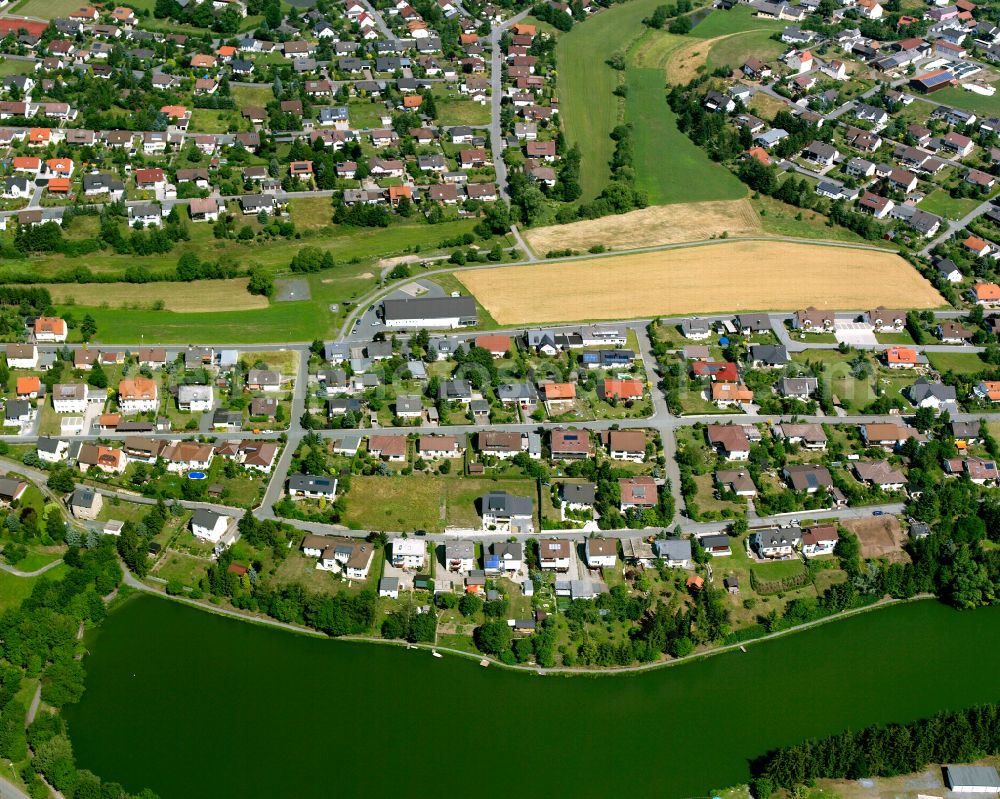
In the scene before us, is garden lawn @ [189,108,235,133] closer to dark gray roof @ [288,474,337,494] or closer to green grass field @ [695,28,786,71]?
green grass field @ [695,28,786,71]

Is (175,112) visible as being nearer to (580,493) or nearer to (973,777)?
(580,493)

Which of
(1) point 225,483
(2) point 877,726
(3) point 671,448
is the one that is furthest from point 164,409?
(2) point 877,726

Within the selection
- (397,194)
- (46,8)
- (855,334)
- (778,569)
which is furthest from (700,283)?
(46,8)

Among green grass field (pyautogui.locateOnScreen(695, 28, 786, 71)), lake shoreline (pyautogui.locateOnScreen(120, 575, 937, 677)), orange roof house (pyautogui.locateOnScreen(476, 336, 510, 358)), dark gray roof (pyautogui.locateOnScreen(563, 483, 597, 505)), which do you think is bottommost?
lake shoreline (pyautogui.locateOnScreen(120, 575, 937, 677))

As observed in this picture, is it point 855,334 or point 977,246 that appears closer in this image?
point 855,334

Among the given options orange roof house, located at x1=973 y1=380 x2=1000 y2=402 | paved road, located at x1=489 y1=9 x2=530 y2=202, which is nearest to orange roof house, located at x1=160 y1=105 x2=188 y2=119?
paved road, located at x1=489 y1=9 x2=530 y2=202

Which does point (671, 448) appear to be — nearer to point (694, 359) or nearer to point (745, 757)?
point (694, 359)

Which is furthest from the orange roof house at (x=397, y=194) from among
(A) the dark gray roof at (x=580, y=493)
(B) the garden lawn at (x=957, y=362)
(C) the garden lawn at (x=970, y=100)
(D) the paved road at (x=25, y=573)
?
(C) the garden lawn at (x=970, y=100)
